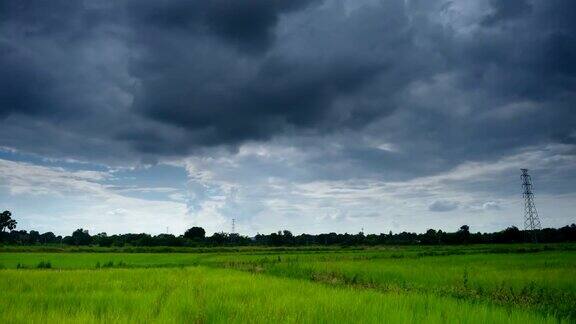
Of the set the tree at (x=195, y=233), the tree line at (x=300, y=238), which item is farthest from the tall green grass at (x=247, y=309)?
the tree at (x=195, y=233)

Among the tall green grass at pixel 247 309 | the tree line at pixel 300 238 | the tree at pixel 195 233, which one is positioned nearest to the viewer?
the tall green grass at pixel 247 309

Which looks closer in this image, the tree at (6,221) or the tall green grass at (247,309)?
the tall green grass at (247,309)

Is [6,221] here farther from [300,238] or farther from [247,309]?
[247,309]

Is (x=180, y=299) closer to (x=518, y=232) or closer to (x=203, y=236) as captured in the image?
(x=518, y=232)

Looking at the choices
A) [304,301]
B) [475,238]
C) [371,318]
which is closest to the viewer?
[371,318]

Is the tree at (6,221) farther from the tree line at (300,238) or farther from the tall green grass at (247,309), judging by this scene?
the tall green grass at (247,309)

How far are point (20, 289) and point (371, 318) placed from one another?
9636 mm

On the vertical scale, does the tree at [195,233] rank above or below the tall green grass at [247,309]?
above

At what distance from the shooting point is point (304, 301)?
8.52 metres

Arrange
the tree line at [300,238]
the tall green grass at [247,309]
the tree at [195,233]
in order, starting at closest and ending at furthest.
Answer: the tall green grass at [247,309], the tree line at [300,238], the tree at [195,233]

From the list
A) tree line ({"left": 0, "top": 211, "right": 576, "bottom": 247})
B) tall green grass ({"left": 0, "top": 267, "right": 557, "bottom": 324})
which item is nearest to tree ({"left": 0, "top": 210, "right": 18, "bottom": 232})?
tree line ({"left": 0, "top": 211, "right": 576, "bottom": 247})

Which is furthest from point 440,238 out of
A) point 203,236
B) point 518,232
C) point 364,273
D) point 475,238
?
point 364,273

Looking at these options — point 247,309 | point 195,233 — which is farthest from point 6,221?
point 247,309

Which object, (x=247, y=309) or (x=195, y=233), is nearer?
(x=247, y=309)
